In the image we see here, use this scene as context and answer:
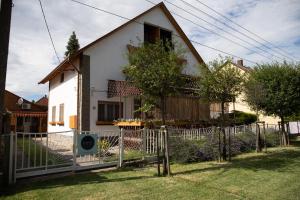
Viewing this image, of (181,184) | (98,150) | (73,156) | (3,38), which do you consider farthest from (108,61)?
(181,184)

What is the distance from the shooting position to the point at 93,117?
53.7ft

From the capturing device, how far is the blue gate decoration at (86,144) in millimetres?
9188

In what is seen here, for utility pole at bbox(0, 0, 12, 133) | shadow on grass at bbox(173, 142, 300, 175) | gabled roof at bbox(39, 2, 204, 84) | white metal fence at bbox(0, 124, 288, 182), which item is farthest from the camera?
gabled roof at bbox(39, 2, 204, 84)

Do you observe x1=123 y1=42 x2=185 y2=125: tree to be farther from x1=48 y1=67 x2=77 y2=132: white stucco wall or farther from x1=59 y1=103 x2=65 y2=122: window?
x1=59 y1=103 x2=65 y2=122: window

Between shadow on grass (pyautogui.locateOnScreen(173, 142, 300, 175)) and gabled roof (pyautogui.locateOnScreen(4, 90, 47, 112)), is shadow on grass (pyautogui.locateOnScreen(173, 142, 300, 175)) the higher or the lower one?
the lower one

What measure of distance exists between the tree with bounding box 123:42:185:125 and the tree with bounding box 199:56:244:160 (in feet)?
6.15

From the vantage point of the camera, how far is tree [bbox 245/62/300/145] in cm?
1667

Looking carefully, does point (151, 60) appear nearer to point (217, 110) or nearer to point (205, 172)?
point (205, 172)

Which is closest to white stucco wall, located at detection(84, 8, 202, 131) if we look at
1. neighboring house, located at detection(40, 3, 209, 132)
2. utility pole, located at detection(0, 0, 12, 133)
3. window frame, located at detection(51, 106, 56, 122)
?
neighboring house, located at detection(40, 3, 209, 132)

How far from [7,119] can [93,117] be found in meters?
7.84

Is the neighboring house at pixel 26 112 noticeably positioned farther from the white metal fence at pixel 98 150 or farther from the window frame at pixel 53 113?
the white metal fence at pixel 98 150

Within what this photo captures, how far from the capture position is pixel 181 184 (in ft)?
24.8

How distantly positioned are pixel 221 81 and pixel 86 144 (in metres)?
5.77

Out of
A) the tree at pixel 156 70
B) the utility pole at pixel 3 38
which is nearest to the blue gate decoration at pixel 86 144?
the tree at pixel 156 70
